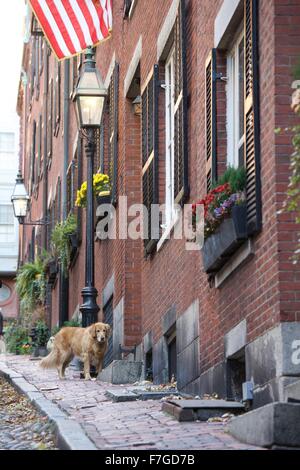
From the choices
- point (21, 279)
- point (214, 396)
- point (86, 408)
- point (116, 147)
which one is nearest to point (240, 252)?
point (214, 396)

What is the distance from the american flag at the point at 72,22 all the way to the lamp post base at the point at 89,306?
11.9ft

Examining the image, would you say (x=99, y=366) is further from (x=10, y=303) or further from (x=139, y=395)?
(x=10, y=303)

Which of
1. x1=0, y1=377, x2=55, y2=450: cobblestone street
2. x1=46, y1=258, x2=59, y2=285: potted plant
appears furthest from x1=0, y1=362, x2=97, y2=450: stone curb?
x1=46, y1=258, x2=59, y2=285: potted plant

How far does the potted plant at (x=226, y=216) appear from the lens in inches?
391

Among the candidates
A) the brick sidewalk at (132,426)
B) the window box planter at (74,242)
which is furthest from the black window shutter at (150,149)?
the window box planter at (74,242)

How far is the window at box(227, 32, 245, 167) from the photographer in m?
11.1

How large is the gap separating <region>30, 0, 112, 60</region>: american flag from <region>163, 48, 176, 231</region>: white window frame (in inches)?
140

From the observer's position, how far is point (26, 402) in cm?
1315

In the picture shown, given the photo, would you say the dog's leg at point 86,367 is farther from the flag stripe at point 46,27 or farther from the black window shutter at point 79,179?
the black window shutter at point 79,179

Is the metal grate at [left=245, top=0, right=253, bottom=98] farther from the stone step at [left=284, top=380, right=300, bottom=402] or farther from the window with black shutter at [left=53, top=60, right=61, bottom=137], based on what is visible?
the window with black shutter at [left=53, top=60, right=61, bottom=137]

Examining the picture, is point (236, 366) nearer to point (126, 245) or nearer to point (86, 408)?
point (86, 408)

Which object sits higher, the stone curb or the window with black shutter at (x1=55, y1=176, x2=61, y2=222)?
the window with black shutter at (x1=55, y1=176, x2=61, y2=222)

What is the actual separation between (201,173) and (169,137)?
2661 millimetres

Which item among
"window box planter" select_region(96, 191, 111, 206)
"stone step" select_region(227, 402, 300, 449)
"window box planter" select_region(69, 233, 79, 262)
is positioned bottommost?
"stone step" select_region(227, 402, 300, 449)
